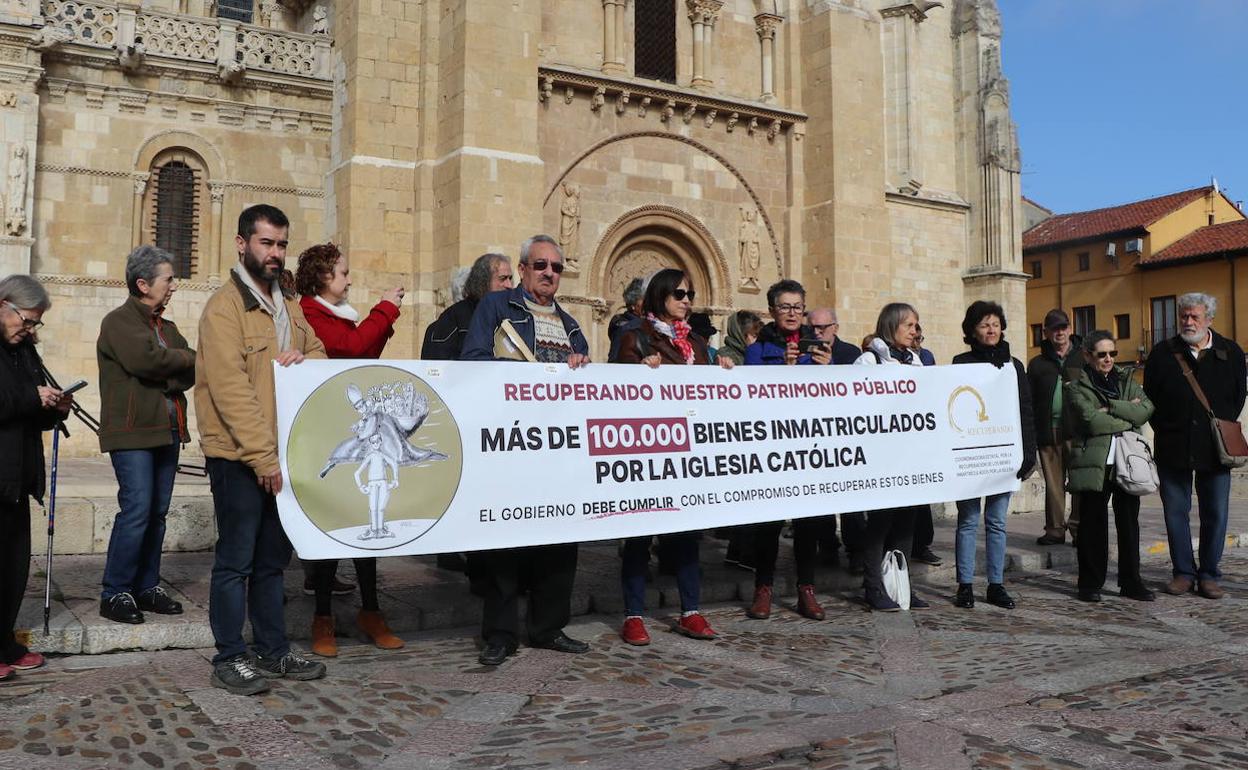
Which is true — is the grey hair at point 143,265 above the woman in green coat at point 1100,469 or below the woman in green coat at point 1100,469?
above

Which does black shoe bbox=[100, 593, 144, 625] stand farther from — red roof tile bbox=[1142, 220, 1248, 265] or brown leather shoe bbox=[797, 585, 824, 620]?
red roof tile bbox=[1142, 220, 1248, 265]

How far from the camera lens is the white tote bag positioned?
6902mm

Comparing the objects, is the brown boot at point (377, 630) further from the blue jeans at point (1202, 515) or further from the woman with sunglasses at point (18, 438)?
the blue jeans at point (1202, 515)

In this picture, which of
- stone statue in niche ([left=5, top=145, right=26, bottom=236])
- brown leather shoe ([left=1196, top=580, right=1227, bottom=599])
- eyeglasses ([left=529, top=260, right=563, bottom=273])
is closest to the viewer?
eyeglasses ([left=529, top=260, right=563, bottom=273])

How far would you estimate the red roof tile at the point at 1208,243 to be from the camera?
130ft

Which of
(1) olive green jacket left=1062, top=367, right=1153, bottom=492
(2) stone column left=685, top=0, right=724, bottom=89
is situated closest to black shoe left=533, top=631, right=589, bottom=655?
(1) olive green jacket left=1062, top=367, right=1153, bottom=492

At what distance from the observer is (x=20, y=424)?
4.90m

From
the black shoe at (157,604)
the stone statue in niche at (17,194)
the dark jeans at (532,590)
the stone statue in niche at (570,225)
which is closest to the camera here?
the dark jeans at (532,590)

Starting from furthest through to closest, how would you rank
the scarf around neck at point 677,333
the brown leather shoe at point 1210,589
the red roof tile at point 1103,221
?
the red roof tile at point 1103,221, the brown leather shoe at point 1210,589, the scarf around neck at point 677,333

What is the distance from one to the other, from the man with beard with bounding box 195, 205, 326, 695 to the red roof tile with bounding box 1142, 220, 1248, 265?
1679 inches

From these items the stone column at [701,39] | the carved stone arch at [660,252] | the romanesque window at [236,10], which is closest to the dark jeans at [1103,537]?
the carved stone arch at [660,252]

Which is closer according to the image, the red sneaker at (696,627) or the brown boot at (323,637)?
the brown boot at (323,637)

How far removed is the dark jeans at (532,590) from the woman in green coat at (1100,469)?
159 inches

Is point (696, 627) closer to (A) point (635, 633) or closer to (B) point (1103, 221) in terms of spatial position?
(A) point (635, 633)
